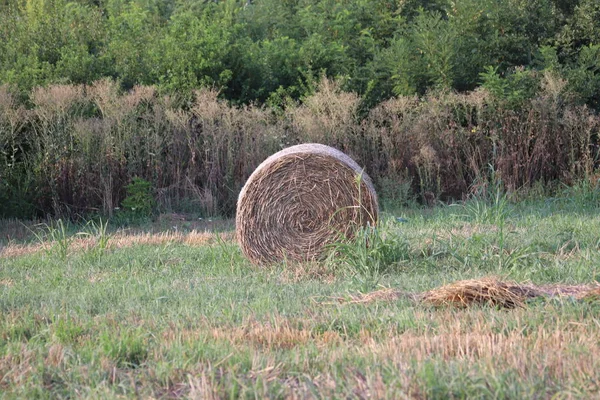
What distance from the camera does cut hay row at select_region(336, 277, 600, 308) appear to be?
5773 millimetres

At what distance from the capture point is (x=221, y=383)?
4188mm

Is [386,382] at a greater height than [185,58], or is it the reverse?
→ [185,58]

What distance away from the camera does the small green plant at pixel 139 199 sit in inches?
525

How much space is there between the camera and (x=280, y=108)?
1564 centimetres

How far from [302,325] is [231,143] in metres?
8.91

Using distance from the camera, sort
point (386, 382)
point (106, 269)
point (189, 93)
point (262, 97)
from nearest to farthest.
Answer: point (386, 382) → point (106, 269) → point (189, 93) → point (262, 97)

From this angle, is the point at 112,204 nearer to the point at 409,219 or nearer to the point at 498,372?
the point at 409,219

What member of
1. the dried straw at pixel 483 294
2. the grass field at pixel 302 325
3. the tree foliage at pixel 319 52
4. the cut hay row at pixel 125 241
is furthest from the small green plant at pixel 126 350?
the tree foliage at pixel 319 52

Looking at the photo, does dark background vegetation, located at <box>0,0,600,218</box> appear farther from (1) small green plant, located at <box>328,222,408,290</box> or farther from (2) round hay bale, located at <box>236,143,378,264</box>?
(1) small green plant, located at <box>328,222,408,290</box>

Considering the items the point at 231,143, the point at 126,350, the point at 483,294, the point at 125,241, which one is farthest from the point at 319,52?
the point at 126,350

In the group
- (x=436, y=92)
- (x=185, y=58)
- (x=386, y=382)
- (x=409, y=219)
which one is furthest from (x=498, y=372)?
(x=185, y=58)

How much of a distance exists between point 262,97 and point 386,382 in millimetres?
13437

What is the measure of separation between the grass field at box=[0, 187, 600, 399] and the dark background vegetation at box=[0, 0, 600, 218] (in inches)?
178

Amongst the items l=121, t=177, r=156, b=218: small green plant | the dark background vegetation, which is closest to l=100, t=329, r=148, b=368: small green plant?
the dark background vegetation
